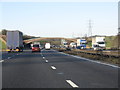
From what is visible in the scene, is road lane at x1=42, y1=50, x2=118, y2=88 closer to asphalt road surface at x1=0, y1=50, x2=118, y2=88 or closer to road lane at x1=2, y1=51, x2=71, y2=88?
asphalt road surface at x1=0, y1=50, x2=118, y2=88

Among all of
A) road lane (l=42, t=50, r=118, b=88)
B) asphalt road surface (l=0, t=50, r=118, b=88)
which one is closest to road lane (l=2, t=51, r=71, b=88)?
asphalt road surface (l=0, t=50, r=118, b=88)

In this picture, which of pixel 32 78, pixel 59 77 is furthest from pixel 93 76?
pixel 32 78

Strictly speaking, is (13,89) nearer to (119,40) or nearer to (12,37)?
(12,37)

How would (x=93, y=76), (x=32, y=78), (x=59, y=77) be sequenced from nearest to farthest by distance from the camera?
1. (x=32, y=78)
2. (x=59, y=77)
3. (x=93, y=76)

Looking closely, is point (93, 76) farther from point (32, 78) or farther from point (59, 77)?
point (32, 78)

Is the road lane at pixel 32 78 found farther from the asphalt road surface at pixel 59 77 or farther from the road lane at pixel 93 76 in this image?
the road lane at pixel 93 76

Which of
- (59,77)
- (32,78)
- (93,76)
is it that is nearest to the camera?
(32,78)

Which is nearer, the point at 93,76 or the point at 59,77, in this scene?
the point at 59,77

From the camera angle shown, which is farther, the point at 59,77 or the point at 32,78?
the point at 59,77

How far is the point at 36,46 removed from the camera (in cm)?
6156

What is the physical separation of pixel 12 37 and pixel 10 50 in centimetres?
318

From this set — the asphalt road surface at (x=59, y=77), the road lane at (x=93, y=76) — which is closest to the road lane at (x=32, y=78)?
the asphalt road surface at (x=59, y=77)

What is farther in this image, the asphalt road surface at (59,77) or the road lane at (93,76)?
the road lane at (93,76)

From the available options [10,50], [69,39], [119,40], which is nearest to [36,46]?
Result: [10,50]
